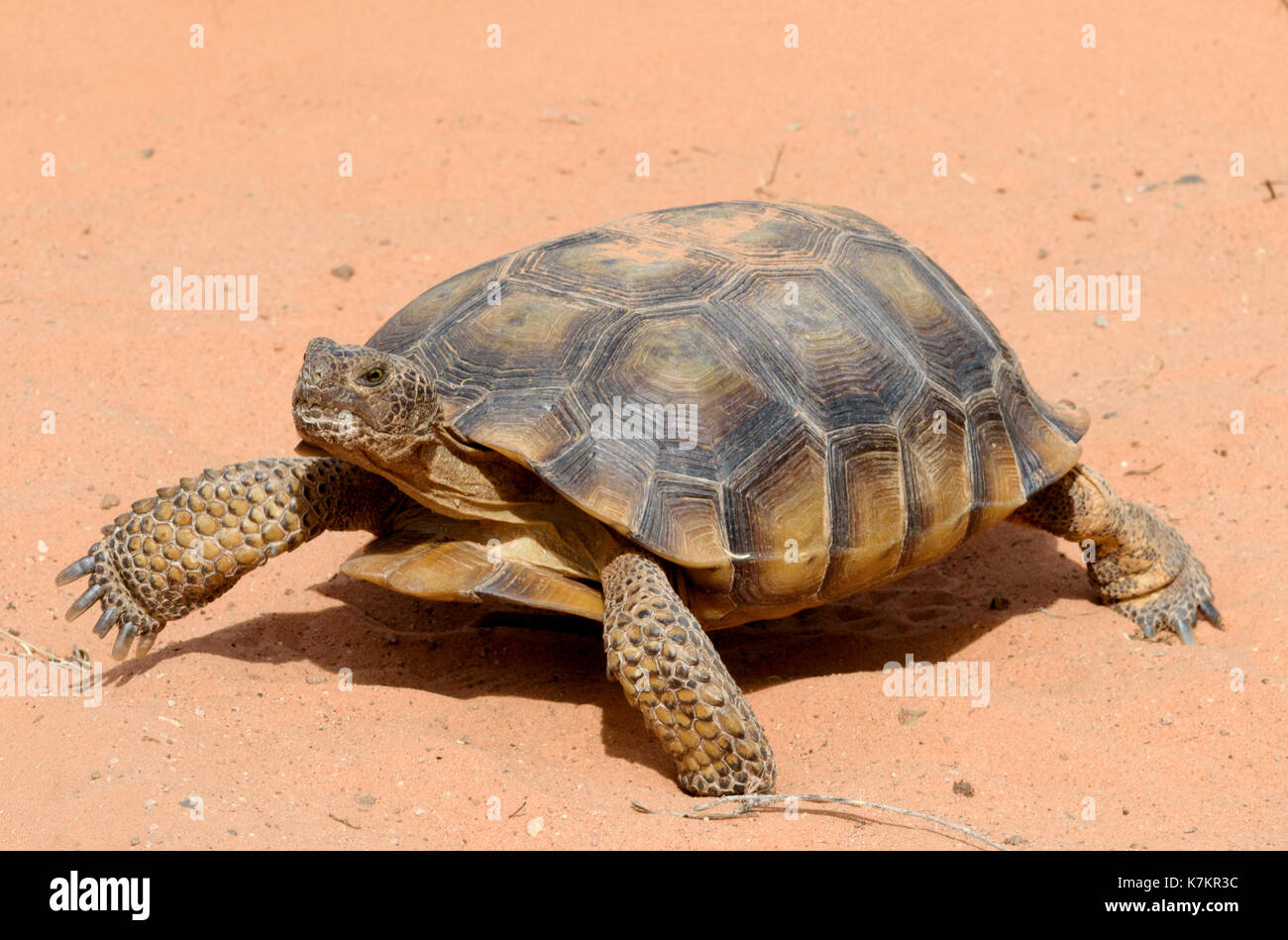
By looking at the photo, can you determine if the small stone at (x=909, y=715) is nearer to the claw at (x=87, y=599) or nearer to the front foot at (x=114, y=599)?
the front foot at (x=114, y=599)

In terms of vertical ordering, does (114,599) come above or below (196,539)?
below

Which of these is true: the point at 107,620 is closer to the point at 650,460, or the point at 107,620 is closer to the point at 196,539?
the point at 196,539

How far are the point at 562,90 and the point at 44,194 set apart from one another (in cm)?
452

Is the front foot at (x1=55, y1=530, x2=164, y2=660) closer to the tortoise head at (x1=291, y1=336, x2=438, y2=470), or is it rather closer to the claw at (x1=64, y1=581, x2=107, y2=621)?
the claw at (x1=64, y1=581, x2=107, y2=621)

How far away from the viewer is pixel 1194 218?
9.48 metres

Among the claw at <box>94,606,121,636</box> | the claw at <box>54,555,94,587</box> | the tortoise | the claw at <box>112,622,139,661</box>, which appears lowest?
the claw at <box>112,622,139,661</box>

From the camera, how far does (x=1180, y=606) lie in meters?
5.56

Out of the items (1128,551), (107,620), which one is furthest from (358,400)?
(1128,551)

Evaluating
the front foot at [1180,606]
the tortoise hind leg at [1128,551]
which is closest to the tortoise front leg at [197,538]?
the tortoise hind leg at [1128,551]

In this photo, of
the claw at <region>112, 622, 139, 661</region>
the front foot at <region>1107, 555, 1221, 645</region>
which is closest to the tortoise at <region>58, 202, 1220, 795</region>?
the claw at <region>112, 622, 139, 661</region>

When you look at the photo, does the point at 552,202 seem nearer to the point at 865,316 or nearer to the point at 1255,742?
the point at 865,316

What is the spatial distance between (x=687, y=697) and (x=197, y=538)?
196 centimetres

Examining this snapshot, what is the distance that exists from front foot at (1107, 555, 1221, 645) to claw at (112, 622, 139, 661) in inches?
170

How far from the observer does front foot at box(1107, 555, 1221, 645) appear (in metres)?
5.54
